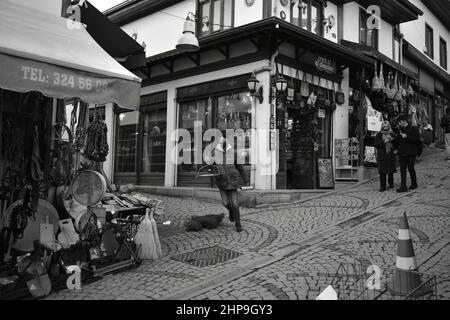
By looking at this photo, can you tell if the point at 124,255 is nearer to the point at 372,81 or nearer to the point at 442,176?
the point at 442,176

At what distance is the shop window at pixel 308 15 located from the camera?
11703mm

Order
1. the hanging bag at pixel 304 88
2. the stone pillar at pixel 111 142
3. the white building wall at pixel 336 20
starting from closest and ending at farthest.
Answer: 1. the hanging bag at pixel 304 88
2. the white building wall at pixel 336 20
3. the stone pillar at pixel 111 142

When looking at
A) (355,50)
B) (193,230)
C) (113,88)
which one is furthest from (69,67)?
(355,50)

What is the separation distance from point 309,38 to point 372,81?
4.55 m

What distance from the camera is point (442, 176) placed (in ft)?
39.0

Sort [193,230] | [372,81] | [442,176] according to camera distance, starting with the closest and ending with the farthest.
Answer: [193,230] → [442,176] → [372,81]

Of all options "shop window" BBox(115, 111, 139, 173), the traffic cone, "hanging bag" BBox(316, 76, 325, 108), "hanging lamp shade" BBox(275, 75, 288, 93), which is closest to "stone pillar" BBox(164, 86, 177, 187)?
"shop window" BBox(115, 111, 139, 173)

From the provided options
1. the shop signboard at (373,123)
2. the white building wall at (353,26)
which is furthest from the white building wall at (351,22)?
the shop signboard at (373,123)

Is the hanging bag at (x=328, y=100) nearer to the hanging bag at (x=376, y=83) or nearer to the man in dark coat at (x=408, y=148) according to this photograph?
the hanging bag at (x=376, y=83)

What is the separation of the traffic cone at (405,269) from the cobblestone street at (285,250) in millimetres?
330

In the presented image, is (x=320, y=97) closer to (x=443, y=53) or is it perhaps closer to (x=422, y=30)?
(x=422, y=30)

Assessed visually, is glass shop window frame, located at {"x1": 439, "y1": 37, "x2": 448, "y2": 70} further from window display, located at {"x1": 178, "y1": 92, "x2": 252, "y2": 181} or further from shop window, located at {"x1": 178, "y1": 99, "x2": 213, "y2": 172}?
shop window, located at {"x1": 178, "y1": 99, "x2": 213, "y2": 172}

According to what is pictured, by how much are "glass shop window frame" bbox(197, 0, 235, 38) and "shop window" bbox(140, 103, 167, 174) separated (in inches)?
133

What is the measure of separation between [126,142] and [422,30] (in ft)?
55.3
